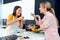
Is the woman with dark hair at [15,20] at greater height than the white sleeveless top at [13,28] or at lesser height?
→ greater

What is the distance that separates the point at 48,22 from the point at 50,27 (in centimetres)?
6

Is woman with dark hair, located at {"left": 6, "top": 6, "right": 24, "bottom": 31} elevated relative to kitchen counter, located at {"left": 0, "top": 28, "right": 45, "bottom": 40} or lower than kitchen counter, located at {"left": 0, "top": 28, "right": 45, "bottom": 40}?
elevated

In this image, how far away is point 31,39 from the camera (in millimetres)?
1286

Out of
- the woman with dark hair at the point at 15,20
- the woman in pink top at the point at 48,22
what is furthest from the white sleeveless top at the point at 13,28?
the woman in pink top at the point at 48,22

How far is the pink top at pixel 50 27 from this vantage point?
4.22 feet

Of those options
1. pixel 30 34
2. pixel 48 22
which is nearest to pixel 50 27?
pixel 48 22

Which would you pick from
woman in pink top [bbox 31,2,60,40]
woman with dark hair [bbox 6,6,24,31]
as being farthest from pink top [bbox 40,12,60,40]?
woman with dark hair [bbox 6,6,24,31]

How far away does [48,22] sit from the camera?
1.29 metres

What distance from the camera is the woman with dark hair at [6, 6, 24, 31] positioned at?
4.20ft

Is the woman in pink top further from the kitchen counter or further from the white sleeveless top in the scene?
the white sleeveless top

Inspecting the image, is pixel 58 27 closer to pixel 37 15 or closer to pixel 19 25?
pixel 37 15

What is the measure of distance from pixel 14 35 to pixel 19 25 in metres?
0.11

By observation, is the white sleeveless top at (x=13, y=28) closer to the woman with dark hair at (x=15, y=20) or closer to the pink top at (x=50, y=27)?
the woman with dark hair at (x=15, y=20)

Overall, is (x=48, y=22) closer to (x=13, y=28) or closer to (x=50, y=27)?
(x=50, y=27)
